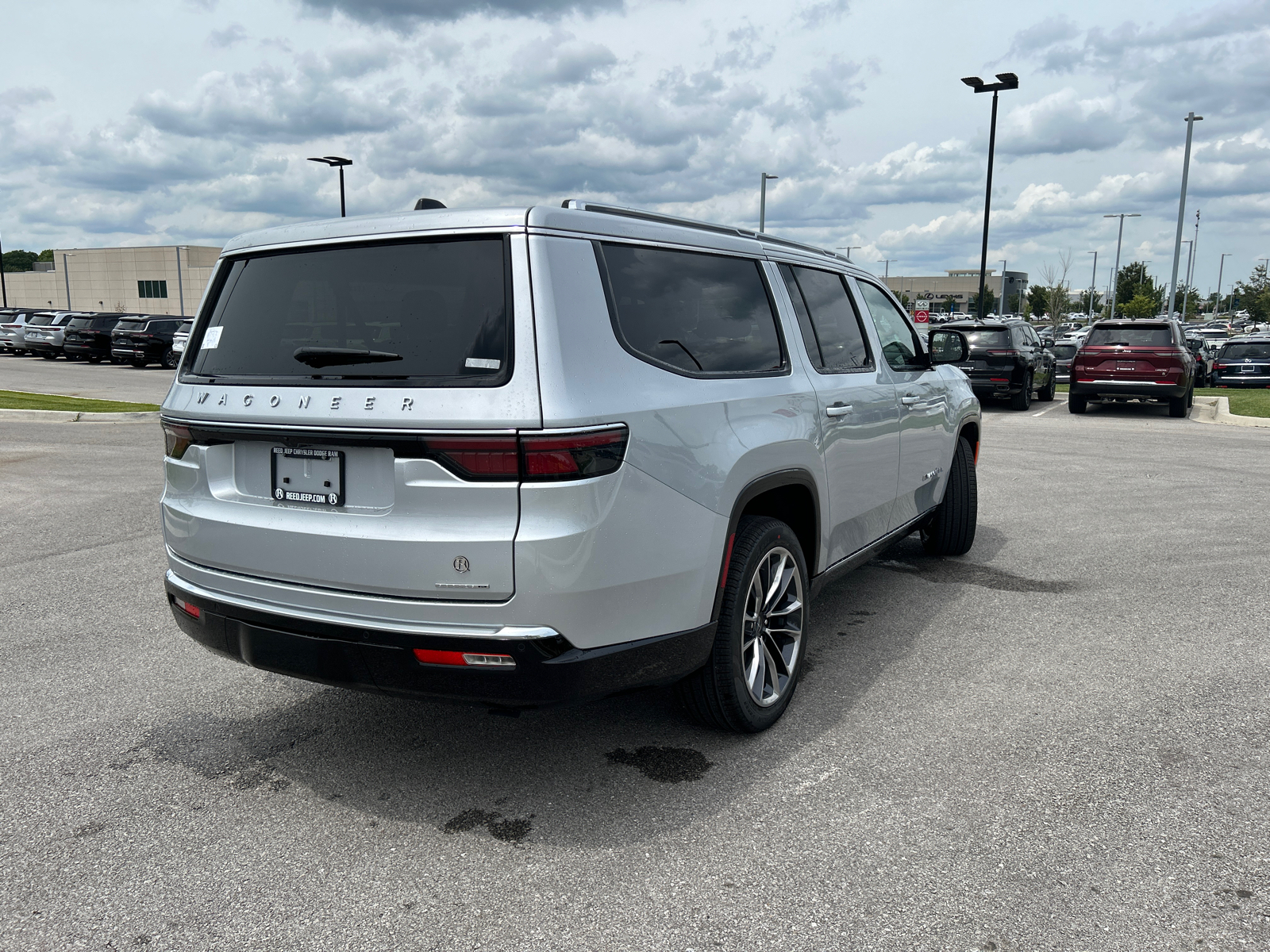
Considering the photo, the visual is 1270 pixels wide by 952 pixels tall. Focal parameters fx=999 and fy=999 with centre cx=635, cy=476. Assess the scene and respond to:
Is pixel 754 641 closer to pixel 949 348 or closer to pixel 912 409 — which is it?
pixel 912 409

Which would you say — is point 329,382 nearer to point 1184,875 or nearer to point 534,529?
point 534,529

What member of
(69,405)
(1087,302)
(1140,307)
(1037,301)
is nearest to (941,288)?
(1087,302)

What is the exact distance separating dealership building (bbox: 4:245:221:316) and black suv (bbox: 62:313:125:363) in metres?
56.7

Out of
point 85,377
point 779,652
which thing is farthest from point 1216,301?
point 779,652

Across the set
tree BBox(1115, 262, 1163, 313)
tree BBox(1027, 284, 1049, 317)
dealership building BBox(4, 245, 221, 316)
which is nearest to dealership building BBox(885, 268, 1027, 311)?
tree BBox(1027, 284, 1049, 317)

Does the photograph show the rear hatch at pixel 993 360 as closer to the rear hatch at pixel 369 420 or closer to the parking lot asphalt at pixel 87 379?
the parking lot asphalt at pixel 87 379

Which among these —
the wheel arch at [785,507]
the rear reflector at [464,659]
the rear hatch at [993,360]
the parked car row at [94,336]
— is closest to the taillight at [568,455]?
the rear reflector at [464,659]

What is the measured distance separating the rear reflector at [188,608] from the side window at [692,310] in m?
1.75

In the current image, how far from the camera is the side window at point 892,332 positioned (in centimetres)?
525

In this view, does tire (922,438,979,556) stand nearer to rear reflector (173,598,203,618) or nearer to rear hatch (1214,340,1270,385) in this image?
rear reflector (173,598,203,618)

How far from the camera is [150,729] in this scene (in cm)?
391

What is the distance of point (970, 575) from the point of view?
635 cm

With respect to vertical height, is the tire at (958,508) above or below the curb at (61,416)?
above

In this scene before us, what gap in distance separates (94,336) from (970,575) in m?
35.7
